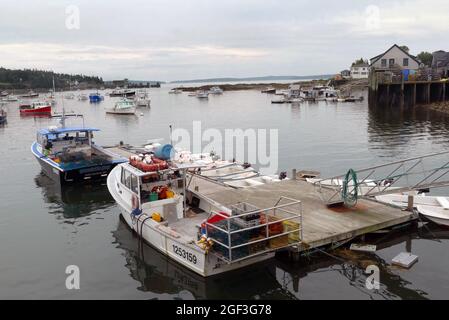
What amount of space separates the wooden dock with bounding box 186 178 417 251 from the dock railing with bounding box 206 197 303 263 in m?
0.93

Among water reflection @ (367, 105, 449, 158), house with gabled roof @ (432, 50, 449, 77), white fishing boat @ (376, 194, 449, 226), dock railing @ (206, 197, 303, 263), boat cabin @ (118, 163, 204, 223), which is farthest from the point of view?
house with gabled roof @ (432, 50, 449, 77)

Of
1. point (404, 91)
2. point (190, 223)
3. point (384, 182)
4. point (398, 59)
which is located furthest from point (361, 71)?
point (190, 223)

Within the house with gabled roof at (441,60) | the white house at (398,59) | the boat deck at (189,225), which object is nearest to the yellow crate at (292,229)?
the boat deck at (189,225)

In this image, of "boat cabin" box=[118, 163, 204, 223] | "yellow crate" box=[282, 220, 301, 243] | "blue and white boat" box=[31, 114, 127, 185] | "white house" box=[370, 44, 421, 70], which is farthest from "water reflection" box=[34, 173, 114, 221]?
"white house" box=[370, 44, 421, 70]

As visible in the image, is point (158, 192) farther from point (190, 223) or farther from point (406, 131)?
point (406, 131)

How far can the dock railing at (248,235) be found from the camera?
1147 centimetres

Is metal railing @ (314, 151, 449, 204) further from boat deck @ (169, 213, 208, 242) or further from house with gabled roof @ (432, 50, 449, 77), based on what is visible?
house with gabled roof @ (432, 50, 449, 77)

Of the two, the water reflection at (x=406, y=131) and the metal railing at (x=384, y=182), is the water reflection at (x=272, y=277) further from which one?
the water reflection at (x=406, y=131)

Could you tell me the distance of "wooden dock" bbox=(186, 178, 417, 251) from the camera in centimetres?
1374

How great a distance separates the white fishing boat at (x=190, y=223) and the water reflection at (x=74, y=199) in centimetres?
304

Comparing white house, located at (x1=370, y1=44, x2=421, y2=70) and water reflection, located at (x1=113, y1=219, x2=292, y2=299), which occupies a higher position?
white house, located at (x1=370, y1=44, x2=421, y2=70)

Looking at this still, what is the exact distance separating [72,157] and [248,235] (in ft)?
53.8

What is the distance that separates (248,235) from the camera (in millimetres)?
11750
